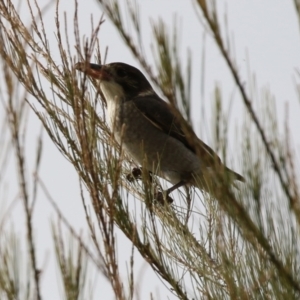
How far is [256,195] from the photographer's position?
2662 millimetres

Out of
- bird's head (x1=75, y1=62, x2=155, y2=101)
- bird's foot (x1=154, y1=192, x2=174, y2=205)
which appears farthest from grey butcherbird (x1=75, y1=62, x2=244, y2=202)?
bird's foot (x1=154, y1=192, x2=174, y2=205)

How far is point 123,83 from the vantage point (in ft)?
21.4

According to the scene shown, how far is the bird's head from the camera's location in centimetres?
632

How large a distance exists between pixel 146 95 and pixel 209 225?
95.0 inches

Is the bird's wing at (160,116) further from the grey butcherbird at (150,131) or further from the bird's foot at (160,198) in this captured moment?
the bird's foot at (160,198)

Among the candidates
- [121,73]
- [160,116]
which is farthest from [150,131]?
[121,73]

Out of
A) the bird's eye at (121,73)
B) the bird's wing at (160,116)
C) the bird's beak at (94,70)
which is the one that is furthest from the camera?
the bird's eye at (121,73)

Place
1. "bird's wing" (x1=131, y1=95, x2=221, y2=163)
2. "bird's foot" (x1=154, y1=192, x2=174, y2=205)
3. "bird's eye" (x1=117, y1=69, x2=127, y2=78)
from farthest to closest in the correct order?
"bird's eye" (x1=117, y1=69, x2=127, y2=78) → "bird's wing" (x1=131, y1=95, x2=221, y2=163) → "bird's foot" (x1=154, y1=192, x2=174, y2=205)

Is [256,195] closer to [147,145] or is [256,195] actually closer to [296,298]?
[296,298]

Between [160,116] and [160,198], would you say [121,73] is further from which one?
[160,198]

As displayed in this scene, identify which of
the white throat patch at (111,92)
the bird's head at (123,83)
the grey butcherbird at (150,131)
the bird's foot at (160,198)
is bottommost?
the bird's foot at (160,198)

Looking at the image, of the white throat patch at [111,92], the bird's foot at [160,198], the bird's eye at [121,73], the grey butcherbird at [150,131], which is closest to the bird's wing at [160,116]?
the grey butcherbird at [150,131]

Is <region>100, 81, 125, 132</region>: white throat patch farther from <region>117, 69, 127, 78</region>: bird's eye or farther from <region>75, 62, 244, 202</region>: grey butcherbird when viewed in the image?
<region>117, 69, 127, 78</region>: bird's eye

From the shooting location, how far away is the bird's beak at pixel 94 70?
3.17m
